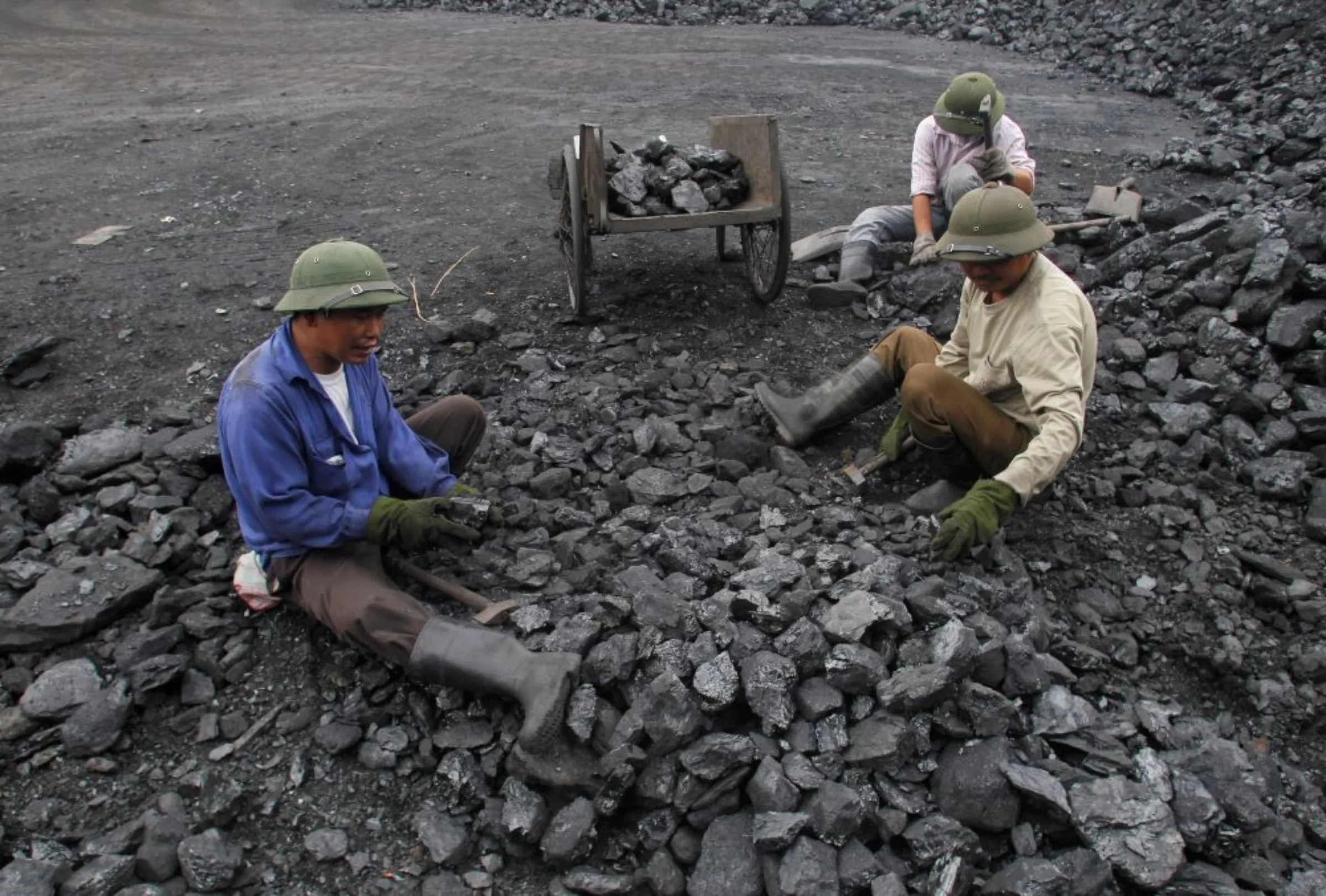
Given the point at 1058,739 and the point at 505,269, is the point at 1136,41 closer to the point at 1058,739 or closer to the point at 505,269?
the point at 505,269

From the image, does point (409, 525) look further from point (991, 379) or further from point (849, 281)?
point (849, 281)

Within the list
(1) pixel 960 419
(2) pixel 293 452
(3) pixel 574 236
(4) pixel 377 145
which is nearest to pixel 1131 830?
(1) pixel 960 419

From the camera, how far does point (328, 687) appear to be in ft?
10.6

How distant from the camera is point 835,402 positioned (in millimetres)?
4375

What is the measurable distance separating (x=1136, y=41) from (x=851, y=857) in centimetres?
1262

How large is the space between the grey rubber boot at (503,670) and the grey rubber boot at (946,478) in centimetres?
175

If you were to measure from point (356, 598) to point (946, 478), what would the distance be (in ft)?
7.88

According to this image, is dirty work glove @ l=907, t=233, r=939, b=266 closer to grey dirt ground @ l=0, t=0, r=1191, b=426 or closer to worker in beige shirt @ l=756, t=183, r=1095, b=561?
grey dirt ground @ l=0, t=0, r=1191, b=426

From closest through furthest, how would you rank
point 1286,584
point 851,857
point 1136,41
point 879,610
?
point 851,857, point 879,610, point 1286,584, point 1136,41

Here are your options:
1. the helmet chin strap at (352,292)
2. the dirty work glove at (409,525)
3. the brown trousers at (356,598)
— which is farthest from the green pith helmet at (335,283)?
the brown trousers at (356,598)

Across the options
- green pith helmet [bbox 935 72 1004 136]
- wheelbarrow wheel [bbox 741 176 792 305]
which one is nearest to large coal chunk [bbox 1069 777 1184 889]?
wheelbarrow wheel [bbox 741 176 792 305]

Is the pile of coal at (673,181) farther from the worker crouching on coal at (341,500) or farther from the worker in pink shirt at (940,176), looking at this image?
the worker crouching on coal at (341,500)

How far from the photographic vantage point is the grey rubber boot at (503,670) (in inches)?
111

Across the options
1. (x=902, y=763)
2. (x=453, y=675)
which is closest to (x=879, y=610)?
(x=902, y=763)
